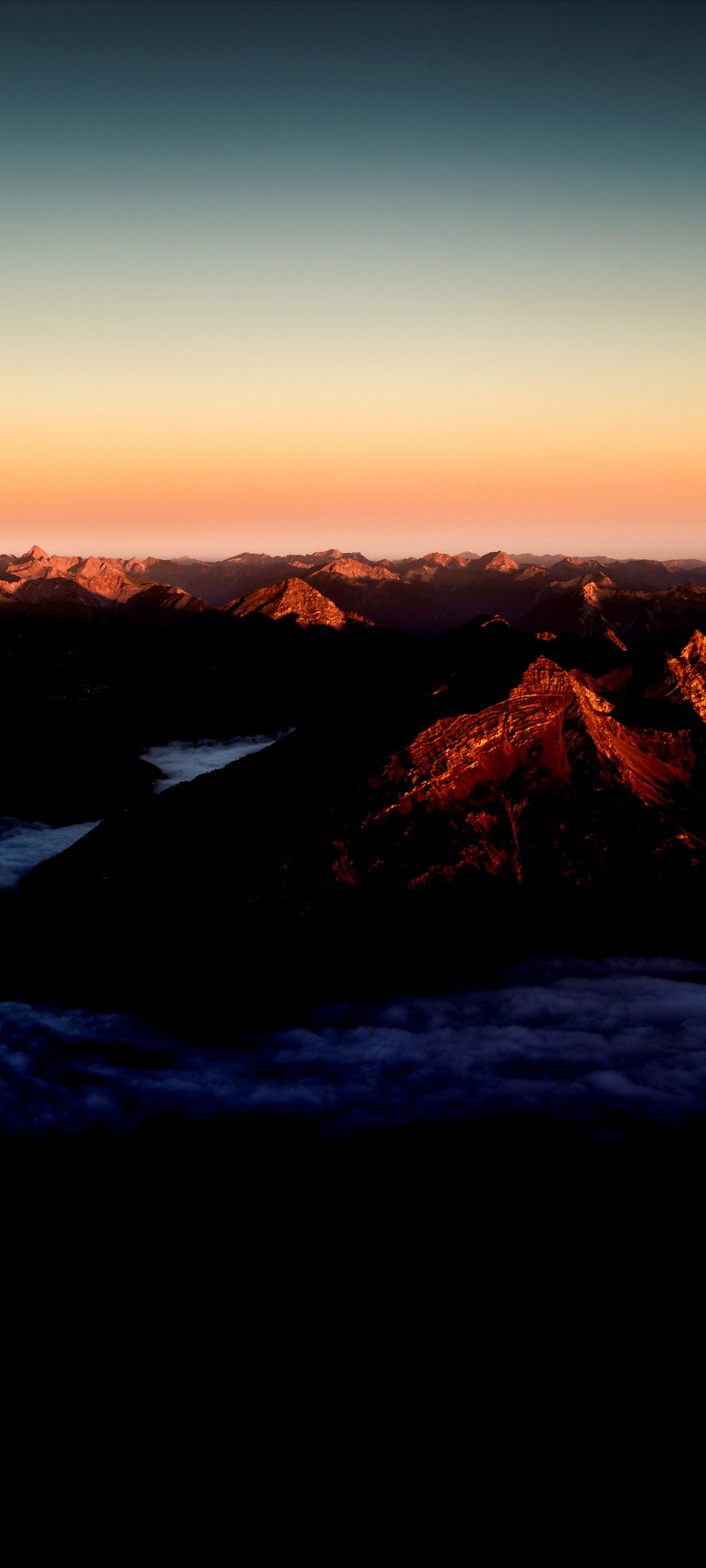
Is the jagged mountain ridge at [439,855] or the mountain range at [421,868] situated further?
the mountain range at [421,868]

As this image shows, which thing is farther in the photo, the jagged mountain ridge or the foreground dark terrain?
the jagged mountain ridge

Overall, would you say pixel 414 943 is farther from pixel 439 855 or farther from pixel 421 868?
pixel 439 855

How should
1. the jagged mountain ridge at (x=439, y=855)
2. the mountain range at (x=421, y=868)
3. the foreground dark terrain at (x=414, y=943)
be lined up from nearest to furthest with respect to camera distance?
the foreground dark terrain at (x=414, y=943) < the jagged mountain ridge at (x=439, y=855) < the mountain range at (x=421, y=868)

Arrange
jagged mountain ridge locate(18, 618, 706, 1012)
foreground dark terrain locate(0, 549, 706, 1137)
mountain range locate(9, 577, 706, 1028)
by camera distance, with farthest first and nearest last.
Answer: mountain range locate(9, 577, 706, 1028) → jagged mountain ridge locate(18, 618, 706, 1012) → foreground dark terrain locate(0, 549, 706, 1137)

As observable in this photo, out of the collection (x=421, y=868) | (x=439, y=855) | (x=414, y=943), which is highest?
(x=439, y=855)

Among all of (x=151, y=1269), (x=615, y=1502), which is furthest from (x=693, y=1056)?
(x=151, y=1269)

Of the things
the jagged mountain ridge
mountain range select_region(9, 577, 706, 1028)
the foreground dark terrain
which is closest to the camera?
the foreground dark terrain

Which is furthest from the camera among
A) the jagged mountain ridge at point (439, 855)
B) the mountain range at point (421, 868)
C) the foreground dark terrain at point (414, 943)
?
the mountain range at point (421, 868)

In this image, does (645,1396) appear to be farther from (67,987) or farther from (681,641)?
(681,641)

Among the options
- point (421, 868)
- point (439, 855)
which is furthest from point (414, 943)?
point (439, 855)

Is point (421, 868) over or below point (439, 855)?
below

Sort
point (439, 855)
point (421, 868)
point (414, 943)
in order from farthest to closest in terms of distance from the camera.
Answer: point (414, 943), point (439, 855), point (421, 868)
